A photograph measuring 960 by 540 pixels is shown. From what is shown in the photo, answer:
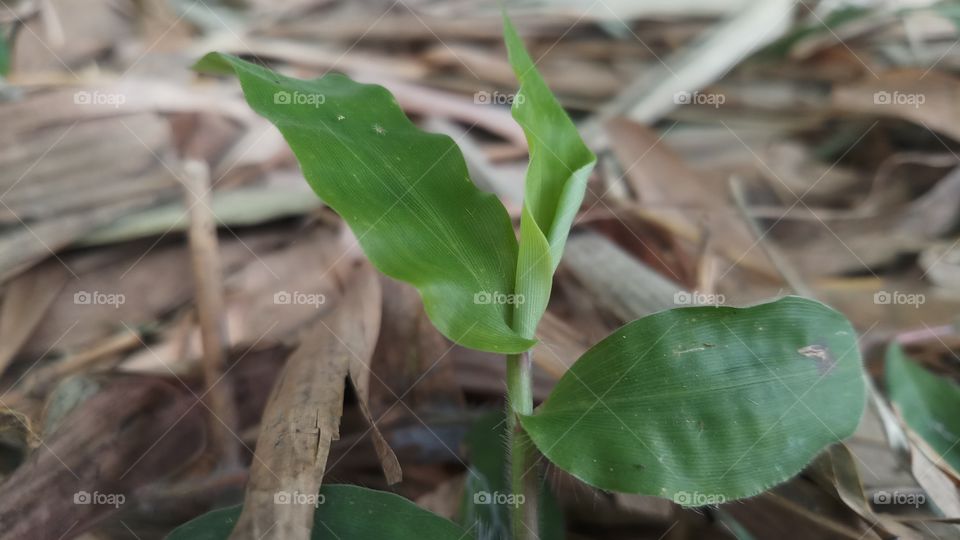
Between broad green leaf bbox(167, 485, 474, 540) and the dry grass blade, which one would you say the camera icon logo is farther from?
broad green leaf bbox(167, 485, 474, 540)

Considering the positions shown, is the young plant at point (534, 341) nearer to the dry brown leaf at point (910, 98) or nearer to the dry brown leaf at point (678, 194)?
the dry brown leaf at point (678, 194)

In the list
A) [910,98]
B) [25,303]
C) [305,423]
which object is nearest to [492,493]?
[305,423]

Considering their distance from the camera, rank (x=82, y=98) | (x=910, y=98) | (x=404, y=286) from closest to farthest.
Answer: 1. (x=404, y=286)
2. (x=82, y=98)
3. (x=910, y=98)

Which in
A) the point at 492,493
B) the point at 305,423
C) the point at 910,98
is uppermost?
the point at 910,98

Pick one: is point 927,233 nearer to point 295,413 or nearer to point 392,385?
point 392,385

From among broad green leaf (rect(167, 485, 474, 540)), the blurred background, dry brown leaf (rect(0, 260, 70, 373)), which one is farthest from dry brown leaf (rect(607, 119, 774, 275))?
dry brown leaf (rect(0, 260, 70, 373))

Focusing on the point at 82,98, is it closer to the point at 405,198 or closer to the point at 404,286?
the point at 404,286

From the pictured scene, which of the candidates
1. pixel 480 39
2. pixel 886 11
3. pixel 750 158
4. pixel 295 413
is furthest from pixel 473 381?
pixel 886 11
